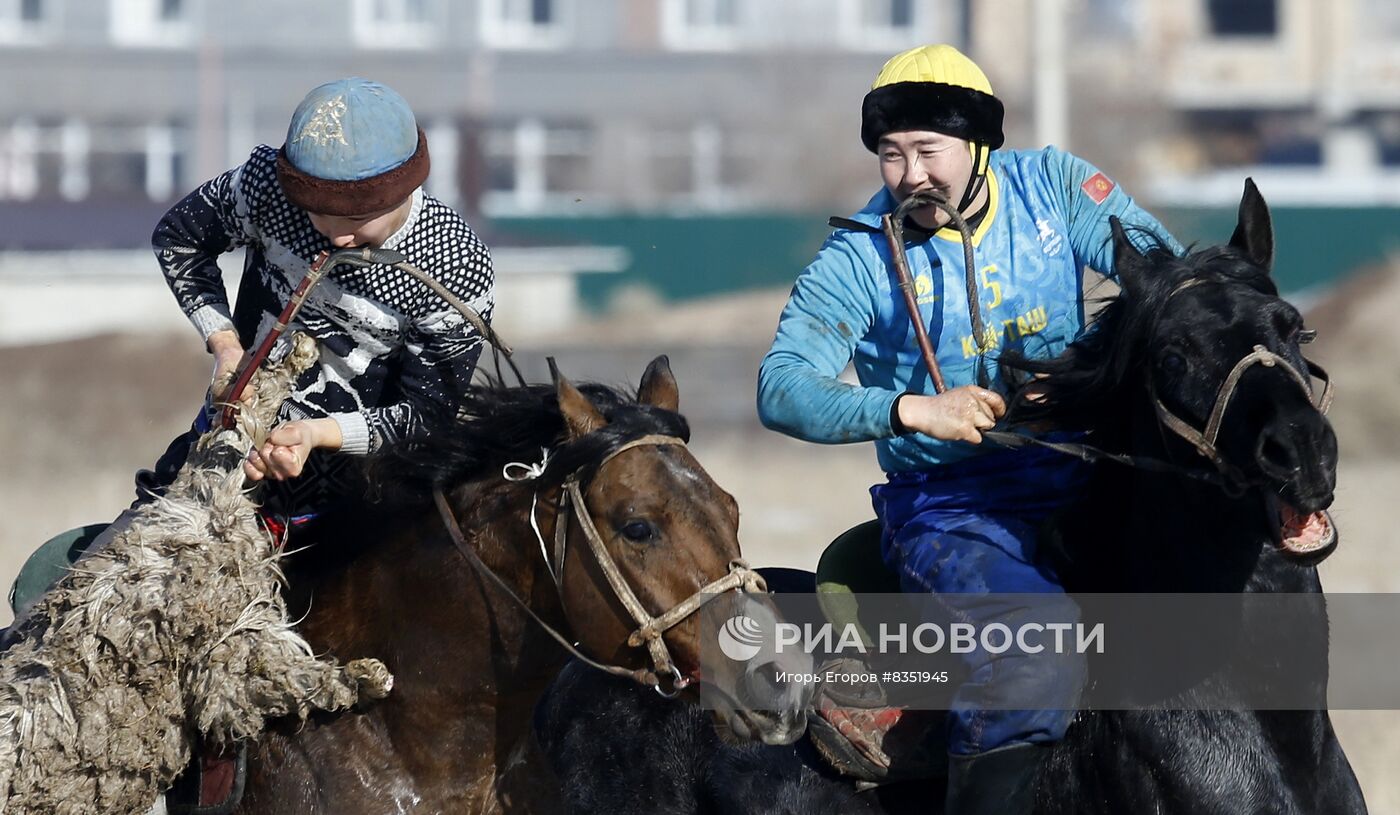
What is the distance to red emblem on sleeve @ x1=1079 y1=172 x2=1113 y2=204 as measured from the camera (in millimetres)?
4184

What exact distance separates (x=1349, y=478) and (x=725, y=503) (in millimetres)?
13000

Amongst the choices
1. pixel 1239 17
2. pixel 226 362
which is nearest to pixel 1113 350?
pixel 226 362

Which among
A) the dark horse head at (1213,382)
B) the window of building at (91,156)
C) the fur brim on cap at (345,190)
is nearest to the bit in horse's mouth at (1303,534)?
the dark horse head at (1213,382)

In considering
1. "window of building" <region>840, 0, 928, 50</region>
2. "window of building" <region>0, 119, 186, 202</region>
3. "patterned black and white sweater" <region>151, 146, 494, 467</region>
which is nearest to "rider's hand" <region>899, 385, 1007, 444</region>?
"patterned black and white sweater" <region>151, 146, 494, 467</region>

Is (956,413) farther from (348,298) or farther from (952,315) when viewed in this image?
(348,298)

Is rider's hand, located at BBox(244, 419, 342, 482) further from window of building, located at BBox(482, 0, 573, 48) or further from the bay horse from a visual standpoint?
window of building, located at BBox(482, 0, 573, 48)

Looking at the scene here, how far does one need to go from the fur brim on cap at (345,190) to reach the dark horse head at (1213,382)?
1372 millimetres

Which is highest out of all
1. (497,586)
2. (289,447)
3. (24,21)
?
Result: (24,21)

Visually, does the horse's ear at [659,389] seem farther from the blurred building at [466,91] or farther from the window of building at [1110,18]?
Answer: the window of building at [1110,18]

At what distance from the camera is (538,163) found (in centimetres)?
3862

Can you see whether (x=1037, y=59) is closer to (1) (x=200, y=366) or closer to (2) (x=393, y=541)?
(1) (x=200, y=366)

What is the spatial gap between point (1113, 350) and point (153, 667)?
6.77 feet

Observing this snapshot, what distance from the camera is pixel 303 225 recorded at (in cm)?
405

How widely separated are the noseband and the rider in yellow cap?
0.47 m
